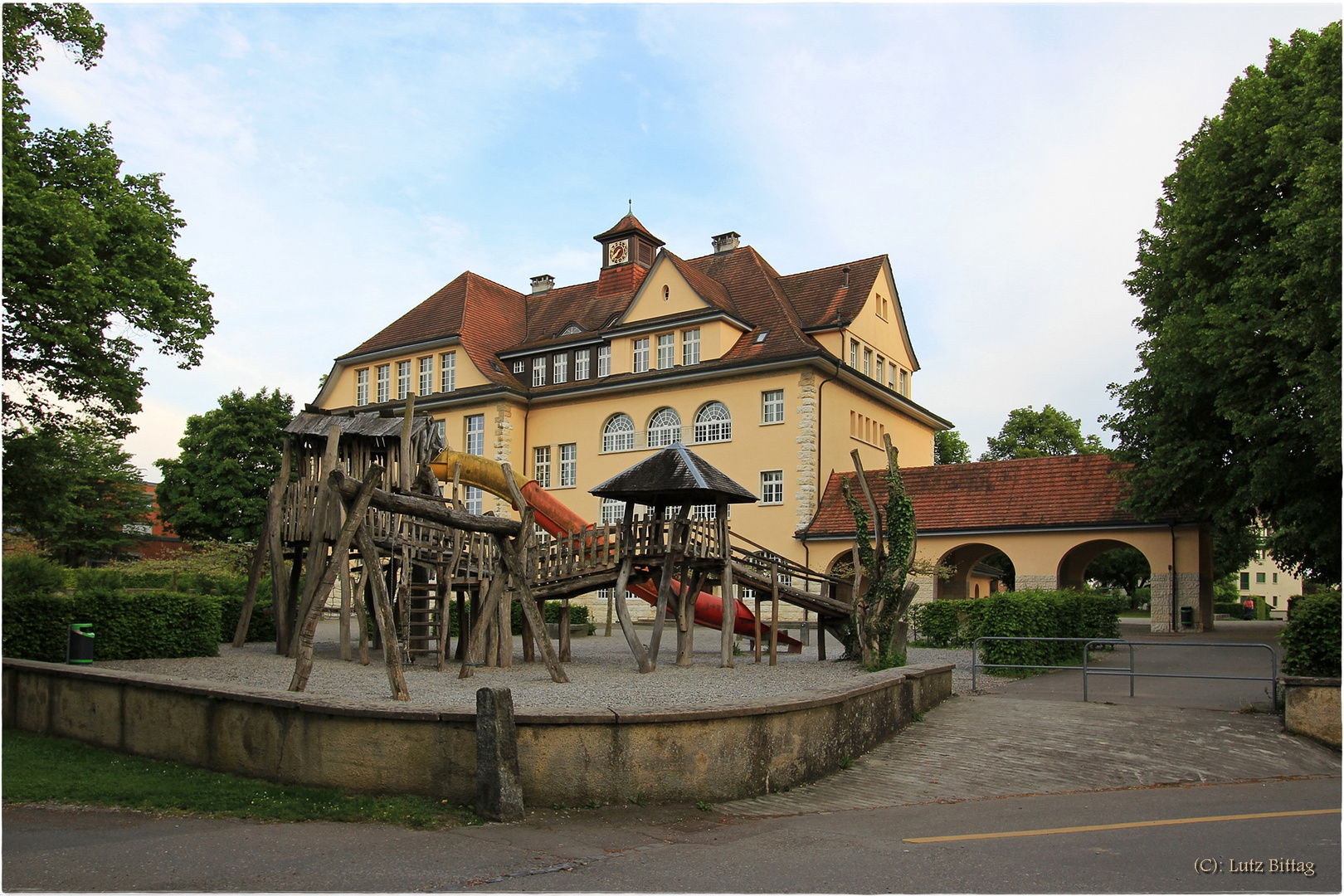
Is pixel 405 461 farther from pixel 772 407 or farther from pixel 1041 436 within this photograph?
pixel 1041 436

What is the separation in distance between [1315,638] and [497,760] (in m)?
10.8

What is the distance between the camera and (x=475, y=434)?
44.9 metres

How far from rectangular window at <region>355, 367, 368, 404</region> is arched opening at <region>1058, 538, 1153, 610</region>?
3044 cm

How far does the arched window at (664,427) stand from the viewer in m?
40.7

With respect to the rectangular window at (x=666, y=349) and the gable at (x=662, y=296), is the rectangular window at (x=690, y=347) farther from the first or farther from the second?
the gable at (x=662, y=296)

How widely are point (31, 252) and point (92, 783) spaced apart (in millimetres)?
10451

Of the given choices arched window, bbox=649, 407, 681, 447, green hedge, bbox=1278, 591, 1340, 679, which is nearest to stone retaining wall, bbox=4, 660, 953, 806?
green hedge, bbox=1278, 591, 1340, 679

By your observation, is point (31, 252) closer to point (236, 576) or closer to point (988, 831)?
A: point (988, 831)

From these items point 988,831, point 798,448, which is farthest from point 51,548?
point 988,831

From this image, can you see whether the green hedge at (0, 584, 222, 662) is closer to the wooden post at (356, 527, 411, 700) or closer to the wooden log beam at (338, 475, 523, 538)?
the wooden post at (356, 527, 411, 700)

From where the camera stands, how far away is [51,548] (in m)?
52.4

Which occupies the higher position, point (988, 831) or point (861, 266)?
point (861, 266)

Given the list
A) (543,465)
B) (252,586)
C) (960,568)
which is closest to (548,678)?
(252,586)

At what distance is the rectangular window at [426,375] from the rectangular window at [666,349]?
1091cm
